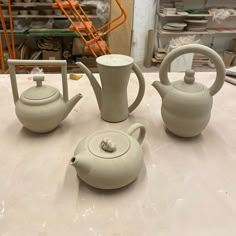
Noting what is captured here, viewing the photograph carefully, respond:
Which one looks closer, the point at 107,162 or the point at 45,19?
the point at 107,162

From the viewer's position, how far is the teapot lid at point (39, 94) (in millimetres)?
755

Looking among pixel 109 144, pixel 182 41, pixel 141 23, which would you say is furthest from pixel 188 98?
pixel 141 23

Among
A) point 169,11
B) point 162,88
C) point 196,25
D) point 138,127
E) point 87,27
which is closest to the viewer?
point 138,127

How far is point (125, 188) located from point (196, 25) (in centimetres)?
262

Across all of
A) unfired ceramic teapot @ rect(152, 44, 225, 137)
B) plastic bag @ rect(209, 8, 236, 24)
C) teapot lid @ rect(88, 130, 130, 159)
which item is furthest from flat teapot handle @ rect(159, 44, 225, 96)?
plastic bag @ rect(209, 8, 236, 24)

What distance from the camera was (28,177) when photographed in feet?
2.18

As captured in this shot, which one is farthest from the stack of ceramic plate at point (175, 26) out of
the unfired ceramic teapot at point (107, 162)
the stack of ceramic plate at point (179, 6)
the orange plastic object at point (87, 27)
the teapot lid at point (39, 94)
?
the unfired ceramic teapot at point (107, 162)

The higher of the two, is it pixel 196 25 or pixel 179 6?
pixel 179 6

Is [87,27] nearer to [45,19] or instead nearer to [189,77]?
[45,19]

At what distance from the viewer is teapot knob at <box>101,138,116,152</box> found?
60 centimetres

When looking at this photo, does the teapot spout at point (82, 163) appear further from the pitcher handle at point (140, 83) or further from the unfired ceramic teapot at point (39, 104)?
the pitcher handle at point (140, 83)

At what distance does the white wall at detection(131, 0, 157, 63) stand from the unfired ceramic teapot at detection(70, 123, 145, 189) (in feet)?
8.13

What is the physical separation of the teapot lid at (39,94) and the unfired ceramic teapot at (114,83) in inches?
A: 5.5

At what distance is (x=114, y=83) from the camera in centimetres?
81
